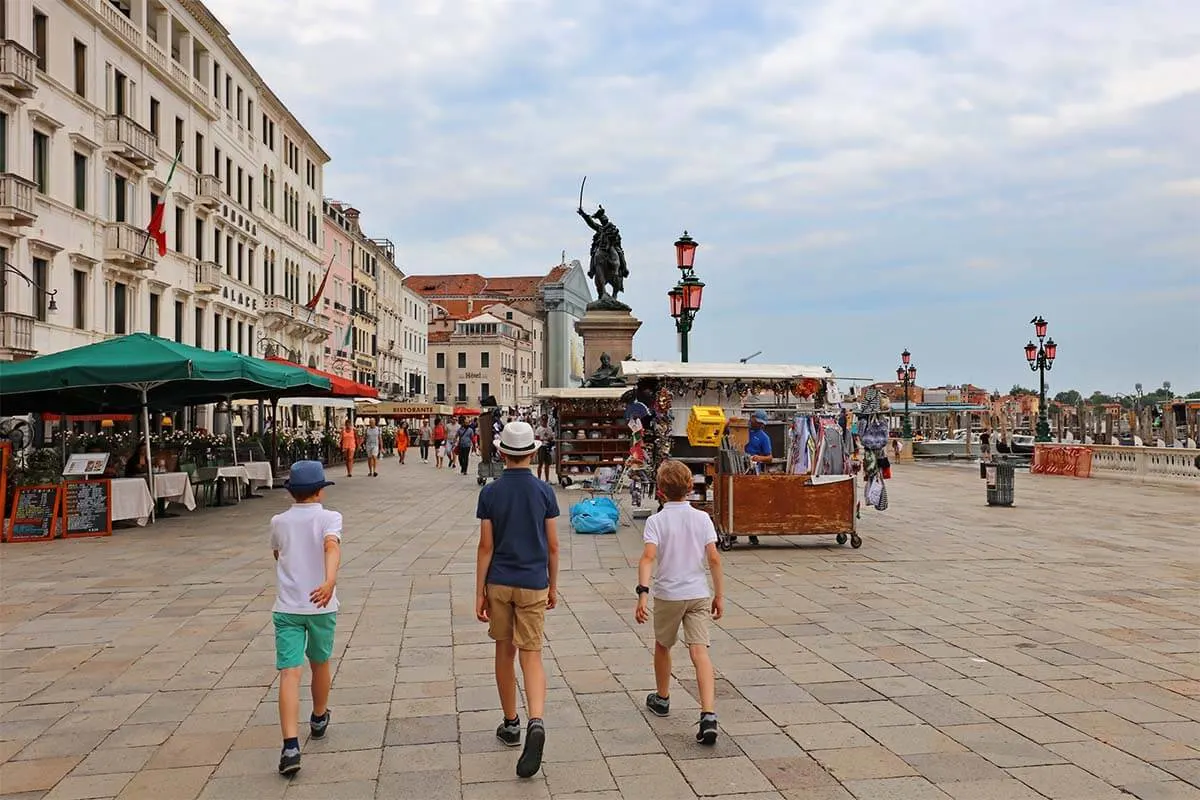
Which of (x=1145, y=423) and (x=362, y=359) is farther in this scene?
(x=362, y=359)

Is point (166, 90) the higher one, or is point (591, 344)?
point (166, 90)

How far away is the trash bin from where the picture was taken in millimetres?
19234

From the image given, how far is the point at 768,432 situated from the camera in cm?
1681

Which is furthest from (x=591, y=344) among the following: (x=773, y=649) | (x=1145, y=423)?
(x=1145, y=423)

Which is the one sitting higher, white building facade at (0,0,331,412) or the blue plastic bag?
white building facade at (0,0,331,412)

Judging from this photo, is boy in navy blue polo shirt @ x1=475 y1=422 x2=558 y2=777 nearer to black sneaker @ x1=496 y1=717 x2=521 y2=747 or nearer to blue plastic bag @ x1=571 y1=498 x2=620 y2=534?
black sneaker @ x1=496 y1=717 x2=521 y2=747

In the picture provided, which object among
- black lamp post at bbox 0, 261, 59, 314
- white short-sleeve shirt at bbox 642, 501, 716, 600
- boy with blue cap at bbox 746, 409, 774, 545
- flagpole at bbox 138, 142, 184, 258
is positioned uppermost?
flagpole at bbox 138, 142, 184, 258

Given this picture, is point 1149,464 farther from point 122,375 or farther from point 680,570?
point 680,570

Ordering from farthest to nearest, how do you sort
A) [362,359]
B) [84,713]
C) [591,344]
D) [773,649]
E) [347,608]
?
[362,359] < [591,344] < [347,608] < [773,649] < [84,713]

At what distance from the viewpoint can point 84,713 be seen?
582cm

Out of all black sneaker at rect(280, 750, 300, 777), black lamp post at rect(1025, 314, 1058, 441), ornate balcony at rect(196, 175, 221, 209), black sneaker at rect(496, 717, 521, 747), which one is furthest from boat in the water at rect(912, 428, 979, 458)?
black sneaker at rect(280, 750, 300, 777)

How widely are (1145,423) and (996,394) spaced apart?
10188 centimetres

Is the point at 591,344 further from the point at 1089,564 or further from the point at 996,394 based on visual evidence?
the point at 996,394

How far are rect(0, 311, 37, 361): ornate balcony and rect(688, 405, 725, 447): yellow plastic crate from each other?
1874cm
